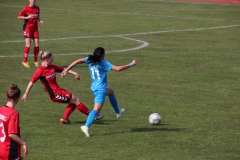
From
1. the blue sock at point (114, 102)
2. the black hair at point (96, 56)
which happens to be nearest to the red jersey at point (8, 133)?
the black hair at point (96, 56)

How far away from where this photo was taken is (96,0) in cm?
5059

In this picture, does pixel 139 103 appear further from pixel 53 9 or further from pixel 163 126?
pixel 53 9

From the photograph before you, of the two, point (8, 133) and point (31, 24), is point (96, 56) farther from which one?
point (31, 24)

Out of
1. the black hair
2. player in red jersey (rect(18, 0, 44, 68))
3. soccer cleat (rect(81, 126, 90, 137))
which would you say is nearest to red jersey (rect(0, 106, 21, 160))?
soccer cleat (rect(81, 126, 90, 137))

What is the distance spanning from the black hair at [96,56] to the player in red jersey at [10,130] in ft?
14.1

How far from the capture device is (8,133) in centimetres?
888

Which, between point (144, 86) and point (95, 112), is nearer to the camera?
point (95, 112)

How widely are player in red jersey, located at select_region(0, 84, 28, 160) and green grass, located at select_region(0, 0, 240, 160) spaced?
2.53 m

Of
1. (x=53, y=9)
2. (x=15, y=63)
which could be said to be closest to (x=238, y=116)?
(x=15, y=63)

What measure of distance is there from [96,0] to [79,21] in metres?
14.3

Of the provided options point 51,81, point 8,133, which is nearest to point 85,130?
point 51,81

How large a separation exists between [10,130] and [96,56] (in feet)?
15.2

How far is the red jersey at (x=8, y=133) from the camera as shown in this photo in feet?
29.1

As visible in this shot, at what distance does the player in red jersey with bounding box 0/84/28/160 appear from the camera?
29.0 ft
